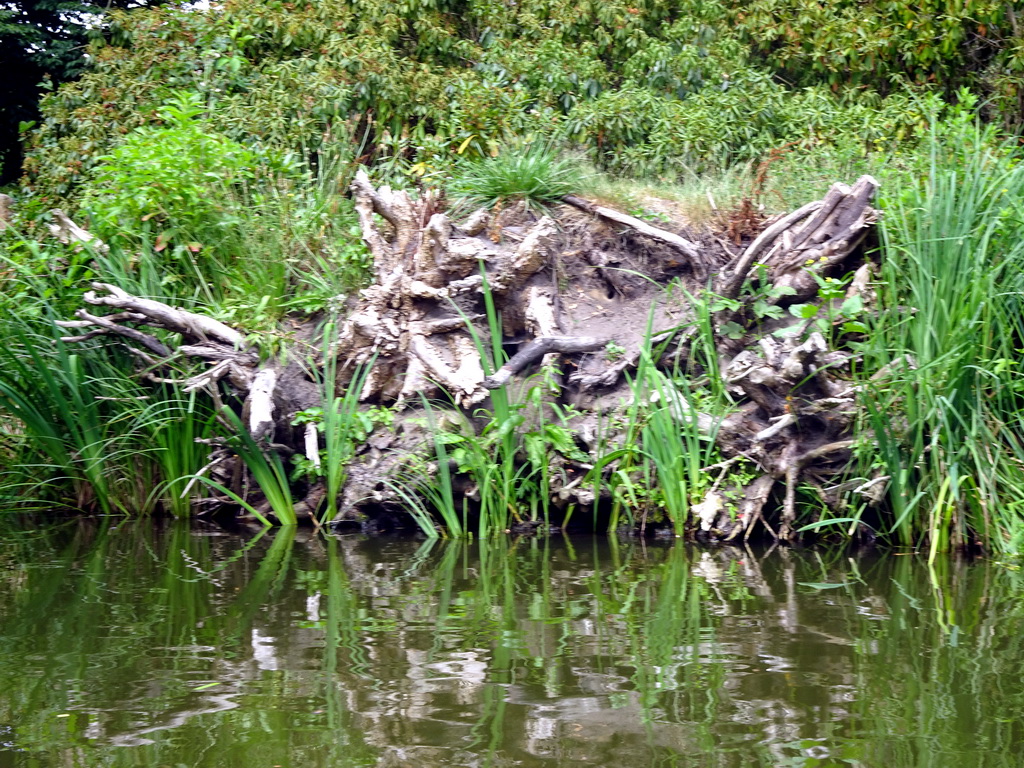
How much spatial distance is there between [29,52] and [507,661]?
15442 millimetres

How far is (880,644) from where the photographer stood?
292 centimetres

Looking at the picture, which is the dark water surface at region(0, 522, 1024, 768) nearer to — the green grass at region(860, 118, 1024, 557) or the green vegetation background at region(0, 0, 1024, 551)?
the green grass at region(860, 118, 1024, 557)

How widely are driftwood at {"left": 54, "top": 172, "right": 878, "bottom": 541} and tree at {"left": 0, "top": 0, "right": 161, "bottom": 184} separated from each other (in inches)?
406

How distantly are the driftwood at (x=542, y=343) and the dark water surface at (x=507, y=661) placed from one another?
757 millimetres

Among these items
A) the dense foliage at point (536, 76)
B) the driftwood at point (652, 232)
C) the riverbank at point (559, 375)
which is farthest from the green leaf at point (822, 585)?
the dense foliage at point (536, 76)

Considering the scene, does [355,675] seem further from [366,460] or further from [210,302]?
[210,302]

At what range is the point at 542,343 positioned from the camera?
5.14 m

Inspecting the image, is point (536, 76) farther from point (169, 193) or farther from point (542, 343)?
point (542, 343)

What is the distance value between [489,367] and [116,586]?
2192 millimetres

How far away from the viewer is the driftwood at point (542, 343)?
4.80m

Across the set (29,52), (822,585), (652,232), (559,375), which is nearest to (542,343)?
(559,375)

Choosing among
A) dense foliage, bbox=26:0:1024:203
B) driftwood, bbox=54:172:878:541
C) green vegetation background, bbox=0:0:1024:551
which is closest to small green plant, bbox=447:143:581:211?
green vegetation background, bbox=0:0:1024:551

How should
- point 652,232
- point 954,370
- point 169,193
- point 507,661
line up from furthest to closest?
point 652,232
point 169,193
point 954,370
point 507,661

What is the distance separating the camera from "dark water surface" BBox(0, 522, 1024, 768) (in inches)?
86.1
